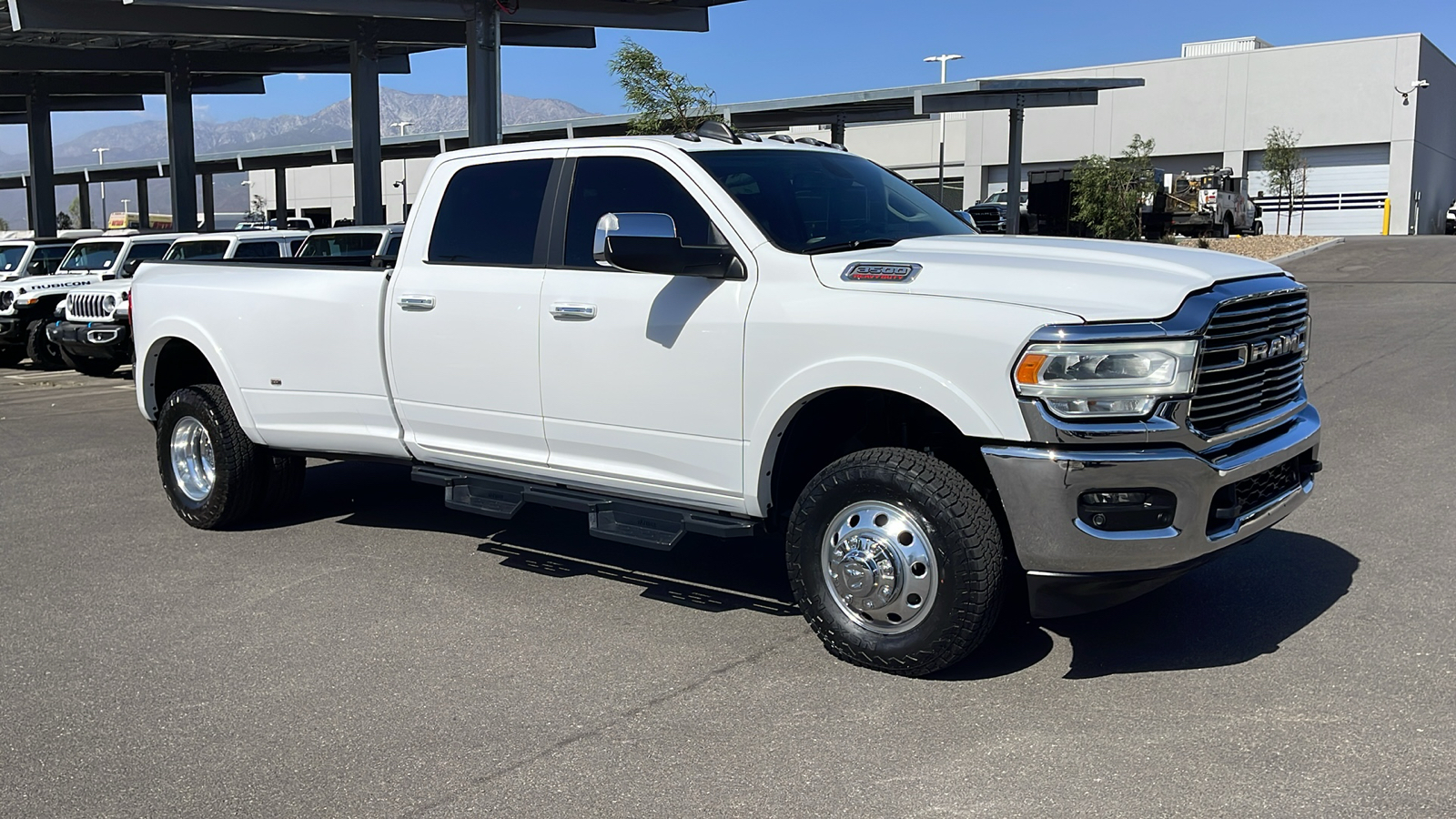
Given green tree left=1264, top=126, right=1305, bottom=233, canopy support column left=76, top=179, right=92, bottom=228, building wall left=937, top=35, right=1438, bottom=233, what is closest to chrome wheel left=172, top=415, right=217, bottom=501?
green tree left=1264, top=126, right=1305, bottom=233

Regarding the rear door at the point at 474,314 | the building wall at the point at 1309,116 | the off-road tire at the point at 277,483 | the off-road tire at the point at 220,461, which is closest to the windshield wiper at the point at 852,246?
the rear door at the point at 474,314

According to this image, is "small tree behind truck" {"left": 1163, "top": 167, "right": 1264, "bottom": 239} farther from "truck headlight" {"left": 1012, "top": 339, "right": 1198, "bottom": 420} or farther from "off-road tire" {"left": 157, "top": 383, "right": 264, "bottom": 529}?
"truck headlight" {"left": 1012, "top": 339, "right": 1198, "bottom": 420}

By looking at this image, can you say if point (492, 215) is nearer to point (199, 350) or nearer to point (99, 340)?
point (199, 350)

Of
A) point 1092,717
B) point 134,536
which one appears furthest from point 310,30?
point 1092,717

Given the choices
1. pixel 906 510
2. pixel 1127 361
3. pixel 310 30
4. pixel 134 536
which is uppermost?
pixel 310 30

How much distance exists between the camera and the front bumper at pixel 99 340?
15.3m

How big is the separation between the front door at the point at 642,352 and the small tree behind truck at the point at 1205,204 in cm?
3604

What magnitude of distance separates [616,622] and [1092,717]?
7.03 feet

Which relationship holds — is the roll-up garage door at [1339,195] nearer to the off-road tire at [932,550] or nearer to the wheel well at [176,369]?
the wheel well at [176,369]

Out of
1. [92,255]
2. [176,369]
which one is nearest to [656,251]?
[176,369]

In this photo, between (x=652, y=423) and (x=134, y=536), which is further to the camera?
(x=134, y=536)

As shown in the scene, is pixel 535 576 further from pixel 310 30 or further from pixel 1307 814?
pixel 310 30

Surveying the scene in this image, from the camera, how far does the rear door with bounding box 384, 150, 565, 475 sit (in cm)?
609

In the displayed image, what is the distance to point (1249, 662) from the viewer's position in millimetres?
5090
